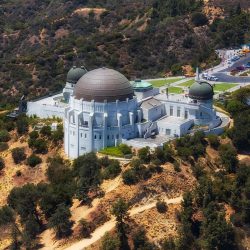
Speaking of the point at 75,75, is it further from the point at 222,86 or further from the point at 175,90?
the point at 222,86

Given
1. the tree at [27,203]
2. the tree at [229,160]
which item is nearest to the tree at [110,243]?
the tree at [27,203]

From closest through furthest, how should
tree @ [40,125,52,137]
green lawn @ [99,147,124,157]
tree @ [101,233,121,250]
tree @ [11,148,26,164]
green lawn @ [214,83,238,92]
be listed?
tree @ [101,233,121,250] → green lawn @ [99,147,124,157] → tree @ [11,148,26,164] → tree @ [40,125,52,137] → green lawn @ [214,83,238,92]

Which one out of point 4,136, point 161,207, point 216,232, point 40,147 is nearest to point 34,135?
point 40,147

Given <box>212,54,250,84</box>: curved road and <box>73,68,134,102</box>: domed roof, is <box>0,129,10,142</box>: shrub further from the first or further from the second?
<box>212,54,250,84</box>: curved road

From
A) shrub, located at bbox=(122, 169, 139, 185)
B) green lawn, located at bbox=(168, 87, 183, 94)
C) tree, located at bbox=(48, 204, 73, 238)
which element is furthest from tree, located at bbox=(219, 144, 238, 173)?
tree, located at bbox=(48, 204, 73, 238)

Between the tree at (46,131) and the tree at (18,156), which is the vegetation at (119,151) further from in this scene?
the tree at (18,156)

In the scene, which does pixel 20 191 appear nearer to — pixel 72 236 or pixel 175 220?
pixel 72 236

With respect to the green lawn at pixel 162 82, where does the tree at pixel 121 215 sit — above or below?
below
